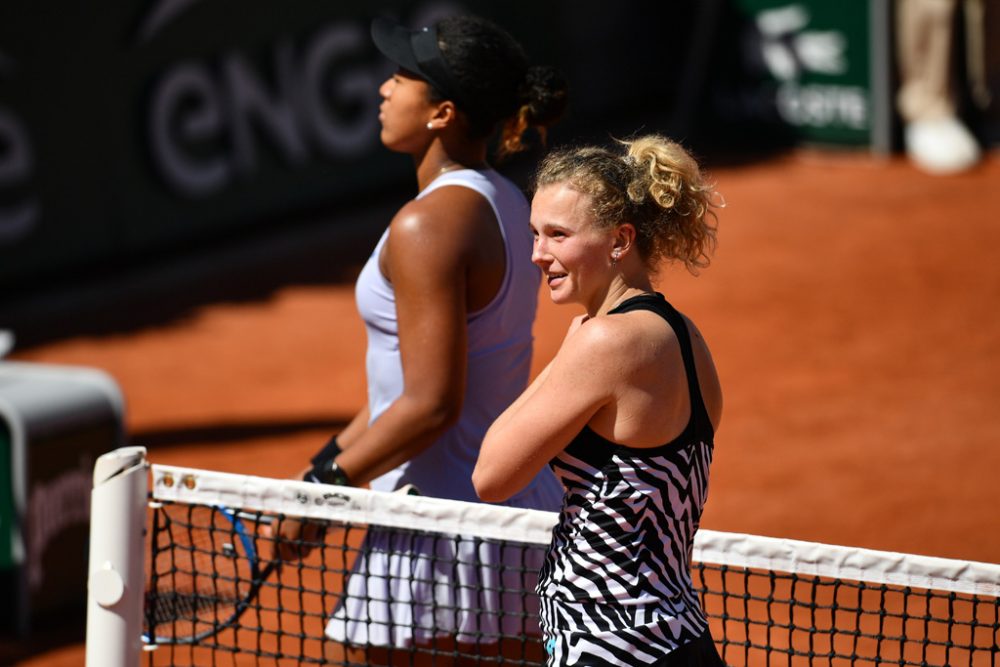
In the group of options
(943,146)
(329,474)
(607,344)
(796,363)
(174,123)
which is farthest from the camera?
(943,146)

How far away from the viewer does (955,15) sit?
14336mm

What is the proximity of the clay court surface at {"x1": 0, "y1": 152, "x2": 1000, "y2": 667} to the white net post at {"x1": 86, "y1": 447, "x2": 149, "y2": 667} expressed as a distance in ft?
7.95

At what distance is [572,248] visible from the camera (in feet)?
8.77

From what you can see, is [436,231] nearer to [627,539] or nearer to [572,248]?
[572,248]

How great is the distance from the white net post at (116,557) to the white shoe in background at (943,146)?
12315 millimetres

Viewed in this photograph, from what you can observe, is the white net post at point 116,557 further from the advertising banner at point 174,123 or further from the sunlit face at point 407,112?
the advertising banner at point 174,123

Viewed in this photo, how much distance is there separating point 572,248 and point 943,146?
41.0 feet

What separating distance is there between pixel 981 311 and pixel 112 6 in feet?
24.1

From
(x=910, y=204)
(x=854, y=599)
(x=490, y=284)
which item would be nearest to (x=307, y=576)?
(x=854, y=599)

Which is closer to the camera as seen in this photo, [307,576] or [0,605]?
[0,605]

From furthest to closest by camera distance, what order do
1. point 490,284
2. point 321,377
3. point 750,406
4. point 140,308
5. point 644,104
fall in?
point 644,104
point 140,308
point 321,377
point 750,406
point 490,284

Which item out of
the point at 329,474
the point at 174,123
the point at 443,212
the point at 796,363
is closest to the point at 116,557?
the point at 329,474

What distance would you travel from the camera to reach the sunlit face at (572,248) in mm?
2668

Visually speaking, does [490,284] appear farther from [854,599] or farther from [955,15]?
[955,15]
